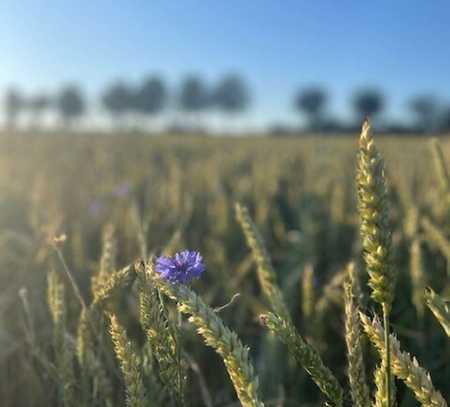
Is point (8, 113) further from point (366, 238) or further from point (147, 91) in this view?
point (366, 238)

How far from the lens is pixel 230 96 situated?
2800 inches

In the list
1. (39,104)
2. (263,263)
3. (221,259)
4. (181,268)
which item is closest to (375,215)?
(181,268)

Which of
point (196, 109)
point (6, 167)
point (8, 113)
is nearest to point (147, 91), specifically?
point (196, 109)

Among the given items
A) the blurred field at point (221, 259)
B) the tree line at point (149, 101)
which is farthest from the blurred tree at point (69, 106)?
the blurred field at point (221, 259)

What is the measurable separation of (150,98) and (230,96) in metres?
9.69

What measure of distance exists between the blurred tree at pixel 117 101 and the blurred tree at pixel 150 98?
2.76 ft

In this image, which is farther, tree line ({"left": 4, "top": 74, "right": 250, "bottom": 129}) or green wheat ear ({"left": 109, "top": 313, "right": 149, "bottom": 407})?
tree line ({"left": 4, "top": 74, "right": 250, "bottom": 129})

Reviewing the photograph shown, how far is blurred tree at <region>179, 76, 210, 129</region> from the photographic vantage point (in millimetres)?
68438

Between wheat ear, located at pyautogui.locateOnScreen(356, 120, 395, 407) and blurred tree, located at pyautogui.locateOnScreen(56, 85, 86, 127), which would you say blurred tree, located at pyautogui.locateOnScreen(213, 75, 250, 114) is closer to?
blurred tree, located at pyautogui.locateOnScreen(56, 85, 86, 127)

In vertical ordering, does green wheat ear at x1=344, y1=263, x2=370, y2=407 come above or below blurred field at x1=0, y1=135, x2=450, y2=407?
above

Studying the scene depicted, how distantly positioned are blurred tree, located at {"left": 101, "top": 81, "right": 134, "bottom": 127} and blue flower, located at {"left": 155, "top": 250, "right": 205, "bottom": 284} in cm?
6785

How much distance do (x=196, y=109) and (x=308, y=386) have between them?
67.6m

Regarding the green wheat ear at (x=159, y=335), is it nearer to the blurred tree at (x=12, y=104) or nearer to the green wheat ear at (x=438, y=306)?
the green wheat ear at (x=438, y=306)

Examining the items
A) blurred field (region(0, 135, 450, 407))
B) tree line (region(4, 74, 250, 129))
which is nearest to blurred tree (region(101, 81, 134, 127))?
tree line (region(4, 74, 250, 129))
